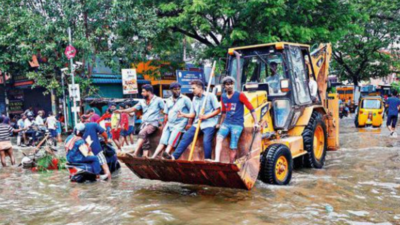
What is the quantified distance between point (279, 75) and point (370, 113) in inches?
570

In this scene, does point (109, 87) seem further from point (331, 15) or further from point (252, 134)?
point (252, 134)

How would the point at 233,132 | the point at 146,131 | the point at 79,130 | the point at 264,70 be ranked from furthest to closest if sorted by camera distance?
the point at 264,70 < the point at 79,130 < the point at 146,131 < the point at 233,132

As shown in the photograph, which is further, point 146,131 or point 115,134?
point 115,134

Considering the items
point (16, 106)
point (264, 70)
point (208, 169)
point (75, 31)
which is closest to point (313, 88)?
point (264, 70)

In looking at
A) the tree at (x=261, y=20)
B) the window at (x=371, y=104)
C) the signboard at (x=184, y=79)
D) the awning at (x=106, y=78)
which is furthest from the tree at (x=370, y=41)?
the awning at (x=106, y=78)

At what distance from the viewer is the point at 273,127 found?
8242mm

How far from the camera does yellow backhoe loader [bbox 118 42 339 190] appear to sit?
258 inches

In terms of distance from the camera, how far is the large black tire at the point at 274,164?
718cm

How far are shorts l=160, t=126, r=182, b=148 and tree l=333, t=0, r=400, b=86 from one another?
1449 cm

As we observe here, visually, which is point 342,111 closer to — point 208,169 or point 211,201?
point 211,201

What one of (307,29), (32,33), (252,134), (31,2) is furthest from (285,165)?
(31,2)

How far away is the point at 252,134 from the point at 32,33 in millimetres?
15629

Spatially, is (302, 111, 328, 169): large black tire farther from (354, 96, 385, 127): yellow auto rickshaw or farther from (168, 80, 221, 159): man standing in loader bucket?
(354, 96, 385, 127): yellow auto rickshaw

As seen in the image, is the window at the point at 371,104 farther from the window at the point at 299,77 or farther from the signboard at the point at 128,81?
the window at the point at 299,77
